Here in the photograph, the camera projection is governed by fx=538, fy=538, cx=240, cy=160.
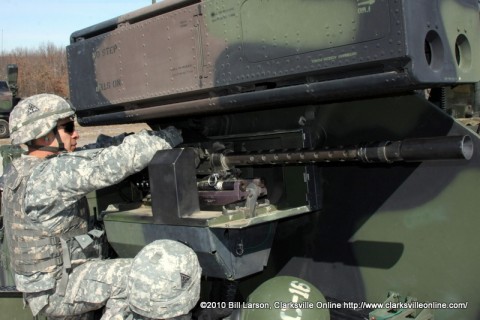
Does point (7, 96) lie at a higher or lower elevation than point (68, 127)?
higher

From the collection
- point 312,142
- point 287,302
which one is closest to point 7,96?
point 312,142

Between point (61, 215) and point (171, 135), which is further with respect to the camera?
point (171, 135)

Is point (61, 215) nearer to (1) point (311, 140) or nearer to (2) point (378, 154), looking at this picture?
(1) point (311, 140)

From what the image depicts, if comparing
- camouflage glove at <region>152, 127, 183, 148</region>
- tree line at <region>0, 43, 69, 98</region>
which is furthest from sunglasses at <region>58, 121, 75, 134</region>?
tree line at <region>0, 43, 69, 98</region>

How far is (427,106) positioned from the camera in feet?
11.6

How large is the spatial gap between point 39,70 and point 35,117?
4722cm

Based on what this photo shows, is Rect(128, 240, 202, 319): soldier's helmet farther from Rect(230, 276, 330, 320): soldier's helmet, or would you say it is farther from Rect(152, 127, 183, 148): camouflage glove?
Rect(152, 127, 183, 148): camouflage glove

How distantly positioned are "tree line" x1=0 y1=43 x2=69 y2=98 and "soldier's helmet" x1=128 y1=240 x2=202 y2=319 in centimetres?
3973

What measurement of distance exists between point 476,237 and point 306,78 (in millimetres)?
1515

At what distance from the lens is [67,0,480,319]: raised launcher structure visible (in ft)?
9.72

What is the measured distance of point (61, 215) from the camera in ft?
12.3

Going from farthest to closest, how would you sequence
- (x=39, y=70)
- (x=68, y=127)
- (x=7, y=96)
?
1. (x=39, y=70)
2. (x=7, y=96)
3. (x=68, y=127)

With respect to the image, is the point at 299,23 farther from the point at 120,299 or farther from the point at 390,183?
the point at 120,299

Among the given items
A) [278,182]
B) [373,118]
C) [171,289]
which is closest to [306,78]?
[373,118]
